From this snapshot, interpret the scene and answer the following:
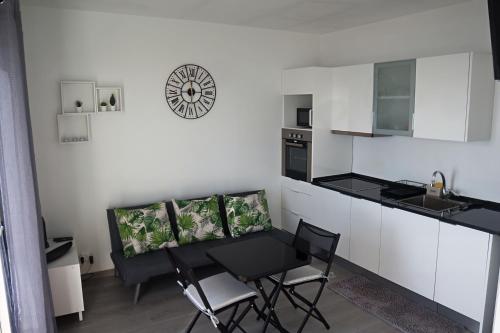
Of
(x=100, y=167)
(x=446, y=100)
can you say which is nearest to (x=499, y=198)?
(x=446, y=100)

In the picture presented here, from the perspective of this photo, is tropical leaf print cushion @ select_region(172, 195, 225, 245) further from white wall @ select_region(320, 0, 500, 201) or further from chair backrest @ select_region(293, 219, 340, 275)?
white wall @ select_region(320, 0, 500, 201)

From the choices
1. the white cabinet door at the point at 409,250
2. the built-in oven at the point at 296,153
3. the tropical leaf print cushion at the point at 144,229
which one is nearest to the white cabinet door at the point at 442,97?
the white cabinet door at the point at 409,250

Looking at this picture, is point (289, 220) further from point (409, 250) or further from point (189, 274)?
point (189, 274)

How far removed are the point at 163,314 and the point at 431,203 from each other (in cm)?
259

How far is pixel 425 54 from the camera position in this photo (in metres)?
3.71

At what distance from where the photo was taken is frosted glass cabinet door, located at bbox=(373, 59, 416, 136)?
3.53 meters

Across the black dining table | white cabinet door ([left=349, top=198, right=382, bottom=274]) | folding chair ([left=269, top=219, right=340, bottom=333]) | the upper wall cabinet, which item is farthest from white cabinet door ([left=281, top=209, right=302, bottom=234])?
the upper wall cabinet

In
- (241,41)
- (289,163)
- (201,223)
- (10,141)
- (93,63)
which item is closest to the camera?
(10,141)

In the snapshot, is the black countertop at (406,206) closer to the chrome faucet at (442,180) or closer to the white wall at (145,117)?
the chrome faucet at (442,180)

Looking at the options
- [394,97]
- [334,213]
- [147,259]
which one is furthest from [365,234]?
[147,259]

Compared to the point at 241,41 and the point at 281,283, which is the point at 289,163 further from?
the point at 281,283

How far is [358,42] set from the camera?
173 inches

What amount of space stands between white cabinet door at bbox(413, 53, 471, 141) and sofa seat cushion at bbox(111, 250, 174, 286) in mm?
2511

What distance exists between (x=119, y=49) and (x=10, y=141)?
5.78 ft
